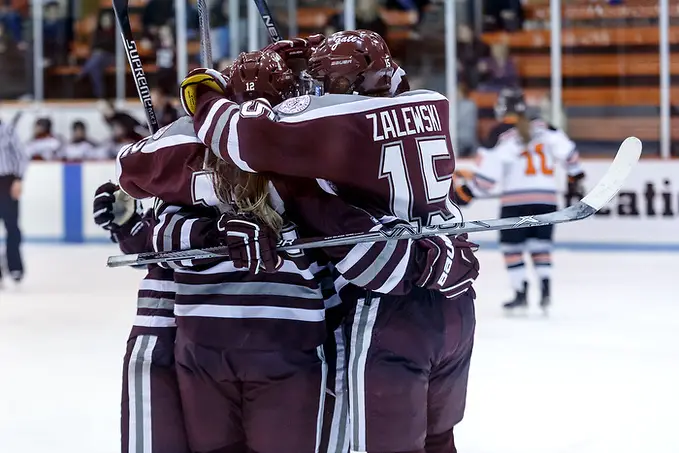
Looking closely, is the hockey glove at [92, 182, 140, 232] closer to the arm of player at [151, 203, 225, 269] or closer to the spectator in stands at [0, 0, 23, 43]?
the arm of player at [151, 203, 225, 269]

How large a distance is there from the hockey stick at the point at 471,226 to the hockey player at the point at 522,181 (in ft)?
10.9

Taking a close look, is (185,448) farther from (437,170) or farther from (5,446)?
(5,446)

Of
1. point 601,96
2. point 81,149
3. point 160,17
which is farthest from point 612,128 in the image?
point 81,149

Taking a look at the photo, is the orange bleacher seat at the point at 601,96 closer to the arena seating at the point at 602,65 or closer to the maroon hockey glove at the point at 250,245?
the arena seating at the point at 602,65

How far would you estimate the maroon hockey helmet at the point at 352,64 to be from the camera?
185cm

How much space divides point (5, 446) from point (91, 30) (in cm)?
699

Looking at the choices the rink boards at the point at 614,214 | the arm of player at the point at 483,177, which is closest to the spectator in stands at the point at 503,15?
the rink boards at the point at 614,214

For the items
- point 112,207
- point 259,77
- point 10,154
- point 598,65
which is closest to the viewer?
point 259,77

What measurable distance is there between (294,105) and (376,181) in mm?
182

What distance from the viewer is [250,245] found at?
1805mm

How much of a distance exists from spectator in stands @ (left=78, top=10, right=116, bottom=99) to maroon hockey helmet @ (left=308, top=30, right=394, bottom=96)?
784 centimetres

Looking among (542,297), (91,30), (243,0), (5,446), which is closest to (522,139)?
(542,297)

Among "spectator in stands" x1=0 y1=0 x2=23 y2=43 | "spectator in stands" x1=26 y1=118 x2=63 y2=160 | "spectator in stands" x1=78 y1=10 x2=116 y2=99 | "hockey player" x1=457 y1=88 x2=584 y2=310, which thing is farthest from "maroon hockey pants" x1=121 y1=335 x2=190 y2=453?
"spectator in stands" x1=0 y1=0 x2=23 y2=43

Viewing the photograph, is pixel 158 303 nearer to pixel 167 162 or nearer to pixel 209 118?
pixel 167 162
